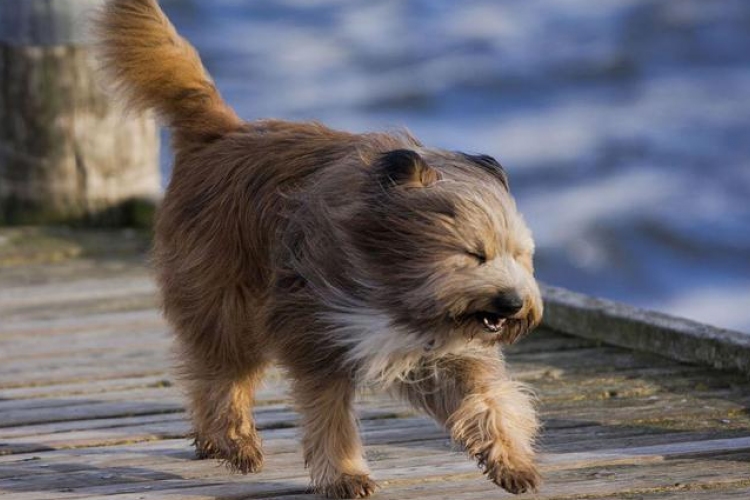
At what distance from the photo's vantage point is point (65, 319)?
20.9 feet

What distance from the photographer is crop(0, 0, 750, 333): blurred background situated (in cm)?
1241

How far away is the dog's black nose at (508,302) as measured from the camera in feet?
11.9

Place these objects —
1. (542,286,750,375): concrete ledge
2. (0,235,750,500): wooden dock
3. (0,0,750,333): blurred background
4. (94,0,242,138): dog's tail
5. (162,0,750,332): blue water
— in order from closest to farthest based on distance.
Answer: (0,235,750,500): wooden dock → (94,0,242,138): dog's tail → (542,286,750,375): concrete ledge → (0,0,750,333): blurred background → (162,0,750,332): blue water

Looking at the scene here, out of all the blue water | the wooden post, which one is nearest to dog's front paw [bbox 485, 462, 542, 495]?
the wooden post

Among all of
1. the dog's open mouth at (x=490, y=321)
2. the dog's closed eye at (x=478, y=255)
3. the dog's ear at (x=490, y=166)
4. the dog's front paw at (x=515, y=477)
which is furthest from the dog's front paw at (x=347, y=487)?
the dog's ear at (x=490, y=166)

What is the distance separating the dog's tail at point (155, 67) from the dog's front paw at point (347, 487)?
117cm

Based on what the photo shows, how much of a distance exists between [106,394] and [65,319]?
118 cm

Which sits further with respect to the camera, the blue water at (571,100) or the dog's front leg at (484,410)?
the blue water at (571,100)

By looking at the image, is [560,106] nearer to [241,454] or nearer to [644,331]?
[644,331]

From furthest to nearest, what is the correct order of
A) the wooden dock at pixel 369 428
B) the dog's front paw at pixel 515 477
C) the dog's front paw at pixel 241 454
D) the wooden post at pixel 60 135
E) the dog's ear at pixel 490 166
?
the wooden post at pixel 60 135 < the dog's front paw at pixel 241 454 < the wooden dock at pixel 369 428 < the dog's ear at pixel 490 166 < the dog's front paw at pixel 515 477

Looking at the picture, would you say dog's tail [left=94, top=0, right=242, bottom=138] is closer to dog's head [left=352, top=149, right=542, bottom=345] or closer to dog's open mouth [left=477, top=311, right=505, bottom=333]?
dog's head [left=352, top=149, right=542, bottom=345]

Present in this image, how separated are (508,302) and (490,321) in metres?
0.10

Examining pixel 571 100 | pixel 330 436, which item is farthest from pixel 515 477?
pixel 571 100

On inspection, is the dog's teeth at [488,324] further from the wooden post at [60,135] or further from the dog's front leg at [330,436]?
the wooden post at [60,135]
